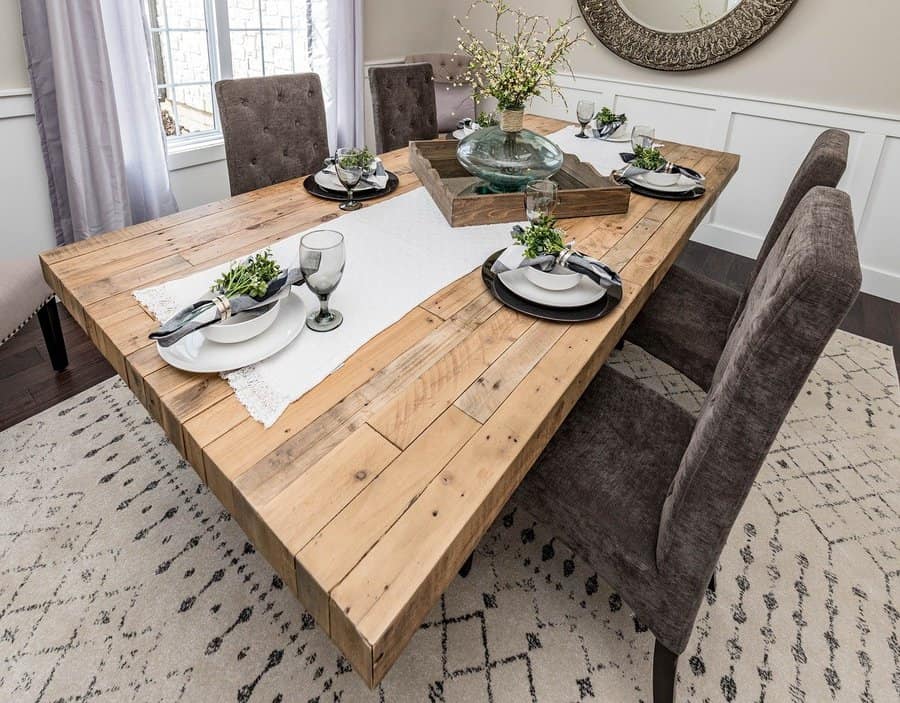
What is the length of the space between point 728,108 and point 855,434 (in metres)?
1.99

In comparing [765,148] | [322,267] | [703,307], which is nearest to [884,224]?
[765,148]

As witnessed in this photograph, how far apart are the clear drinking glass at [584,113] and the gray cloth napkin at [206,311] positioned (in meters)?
1.93

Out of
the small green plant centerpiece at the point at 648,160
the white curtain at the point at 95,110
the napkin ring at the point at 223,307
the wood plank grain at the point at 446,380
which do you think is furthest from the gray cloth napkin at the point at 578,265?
the white curtain at the point at 95,110

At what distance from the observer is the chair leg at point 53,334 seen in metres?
2.08

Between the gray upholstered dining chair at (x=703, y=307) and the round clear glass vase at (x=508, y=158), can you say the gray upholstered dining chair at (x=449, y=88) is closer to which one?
the round clear glass vase at (x=508, y=158)

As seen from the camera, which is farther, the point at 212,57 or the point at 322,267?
the point at 212,57

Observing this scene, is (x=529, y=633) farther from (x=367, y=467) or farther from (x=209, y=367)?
(x=209, y=367)

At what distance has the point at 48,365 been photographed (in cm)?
224

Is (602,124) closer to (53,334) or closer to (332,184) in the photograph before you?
(332,184)

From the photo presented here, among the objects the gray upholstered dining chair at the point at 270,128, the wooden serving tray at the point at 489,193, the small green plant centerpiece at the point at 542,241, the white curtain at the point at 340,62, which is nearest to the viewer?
→ the small green plant centerpiece at the point at 542,241

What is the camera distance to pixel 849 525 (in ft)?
5.84

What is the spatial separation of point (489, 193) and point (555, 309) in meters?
0.73

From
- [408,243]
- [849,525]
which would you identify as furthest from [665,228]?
[849,525]

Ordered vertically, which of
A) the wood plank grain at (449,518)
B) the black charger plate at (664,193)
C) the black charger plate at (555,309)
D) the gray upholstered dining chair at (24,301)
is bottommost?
the gray upholstered dining chair at (24,301)
